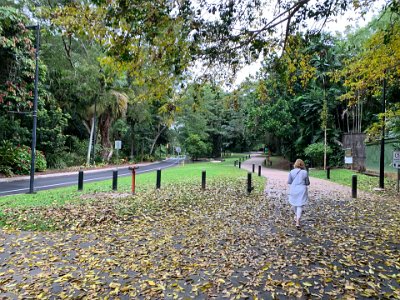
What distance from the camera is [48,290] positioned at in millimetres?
3791

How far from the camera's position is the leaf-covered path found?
383 centimetres

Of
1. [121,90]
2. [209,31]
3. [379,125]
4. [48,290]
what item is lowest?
[48,290]

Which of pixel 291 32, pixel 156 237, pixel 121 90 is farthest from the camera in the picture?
pixel 121 90

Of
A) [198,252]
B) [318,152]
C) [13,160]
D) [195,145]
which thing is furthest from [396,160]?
[195,145]

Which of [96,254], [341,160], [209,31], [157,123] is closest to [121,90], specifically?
[157,123]

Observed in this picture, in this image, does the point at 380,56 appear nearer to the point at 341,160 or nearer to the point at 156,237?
the point at 156,237

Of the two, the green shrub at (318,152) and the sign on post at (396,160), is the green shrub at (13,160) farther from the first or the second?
the green shrub at (318,152)

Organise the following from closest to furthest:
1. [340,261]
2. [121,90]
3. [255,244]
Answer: [340,261], [255,244], [121,90]

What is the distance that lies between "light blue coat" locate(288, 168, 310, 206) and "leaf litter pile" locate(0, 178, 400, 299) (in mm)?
620

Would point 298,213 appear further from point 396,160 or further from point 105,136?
point 105,136

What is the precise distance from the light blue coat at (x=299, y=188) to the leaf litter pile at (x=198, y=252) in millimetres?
620

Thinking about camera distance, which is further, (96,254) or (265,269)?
(96,254)

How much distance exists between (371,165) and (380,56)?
1389cm

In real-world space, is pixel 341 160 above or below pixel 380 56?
below
